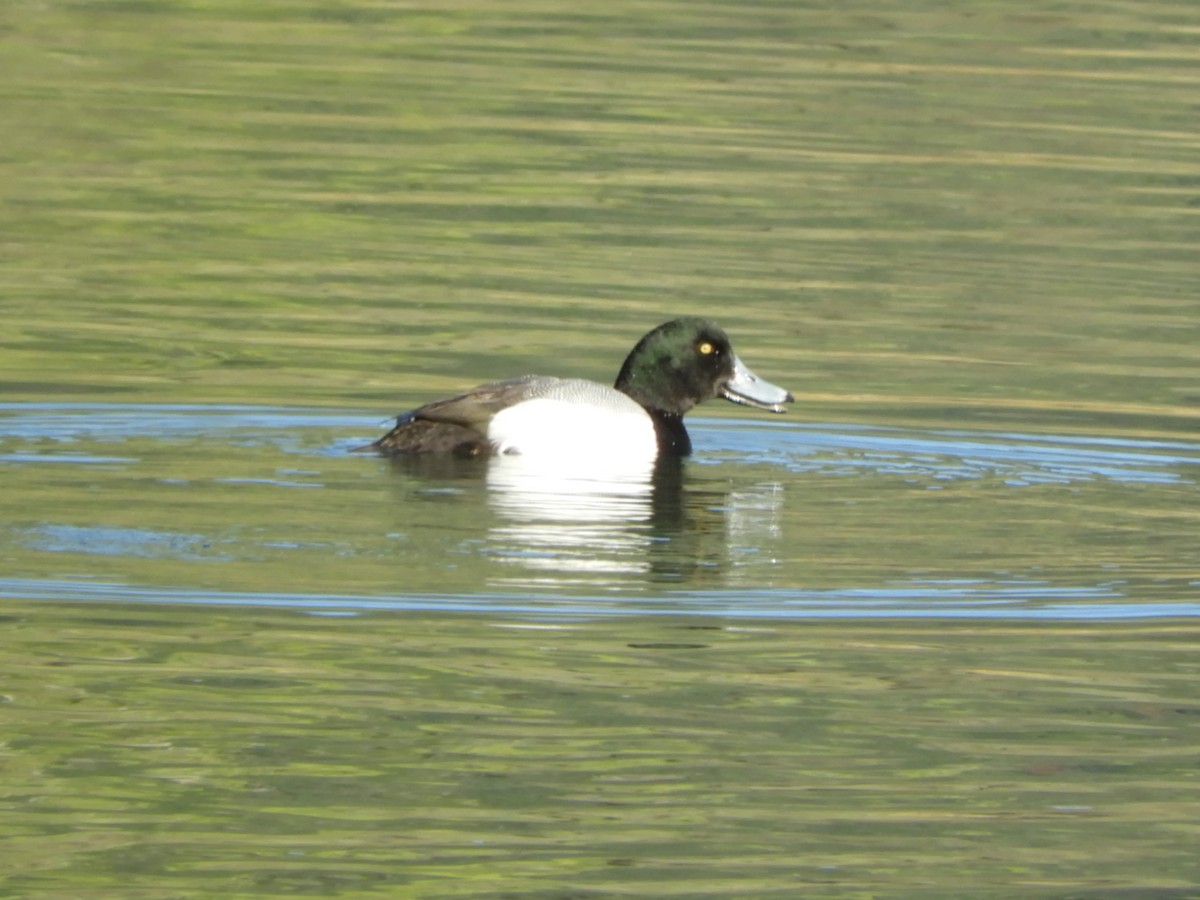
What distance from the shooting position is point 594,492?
1084 cm

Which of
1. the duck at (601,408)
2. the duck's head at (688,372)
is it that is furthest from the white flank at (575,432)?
the duck's head at (688,372)

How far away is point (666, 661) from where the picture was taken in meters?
8.23

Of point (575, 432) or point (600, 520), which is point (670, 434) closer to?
point (575, 432)

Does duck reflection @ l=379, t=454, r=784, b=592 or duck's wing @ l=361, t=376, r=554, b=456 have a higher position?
duck's wing @ l=361, t=376, r=554, b=456

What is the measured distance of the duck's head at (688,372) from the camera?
12.3 metres

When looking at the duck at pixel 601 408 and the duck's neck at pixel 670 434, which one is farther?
the duck's neck at pixel 670 434

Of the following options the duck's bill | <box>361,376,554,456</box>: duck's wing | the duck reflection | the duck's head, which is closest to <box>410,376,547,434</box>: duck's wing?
<box>361,376,554,456</box>: duck's wing

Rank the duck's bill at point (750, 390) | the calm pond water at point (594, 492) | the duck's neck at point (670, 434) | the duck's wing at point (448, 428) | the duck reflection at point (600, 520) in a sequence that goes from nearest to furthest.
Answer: the calm pond water at point (594, 492), the duck reflection at point (600, 520), the duck's wing at point (448, 428), the duck's neck at point (670, 434), the duck's bill at point (750, 390)

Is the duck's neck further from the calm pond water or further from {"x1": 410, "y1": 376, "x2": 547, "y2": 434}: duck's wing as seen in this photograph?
{"x1": 410, "y1": 376, "x2": 547, "y2": 434}: duck's wing

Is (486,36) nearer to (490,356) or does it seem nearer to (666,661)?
(490,356)

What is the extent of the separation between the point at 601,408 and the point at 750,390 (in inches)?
37.2

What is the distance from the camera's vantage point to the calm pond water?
690 cm

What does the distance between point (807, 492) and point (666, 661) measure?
2.80 m

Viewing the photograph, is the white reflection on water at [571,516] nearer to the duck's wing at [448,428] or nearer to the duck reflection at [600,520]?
the duck reflection at [600,520]
